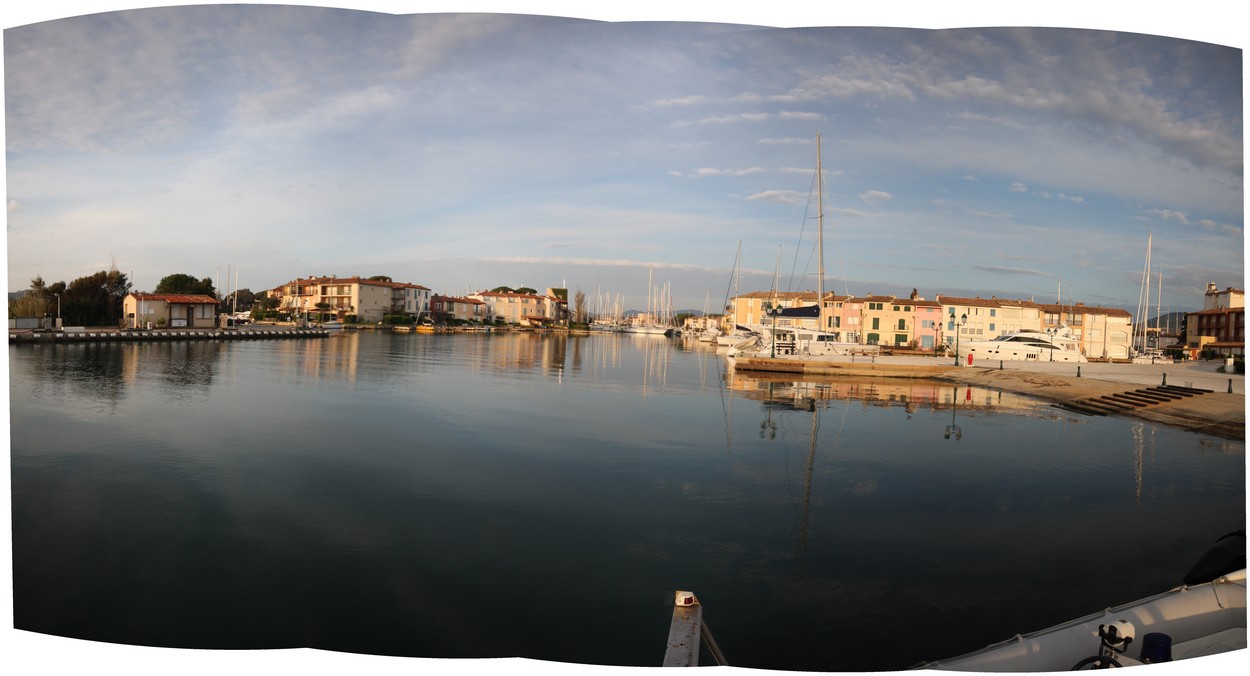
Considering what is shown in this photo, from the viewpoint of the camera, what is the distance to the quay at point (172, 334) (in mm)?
25291

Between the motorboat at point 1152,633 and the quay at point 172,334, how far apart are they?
25.9 metres

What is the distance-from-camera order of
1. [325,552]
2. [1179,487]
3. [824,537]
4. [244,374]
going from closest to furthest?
[325,552], [824,537], [1179,487], [244,374]

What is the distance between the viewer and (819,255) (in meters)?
22.8

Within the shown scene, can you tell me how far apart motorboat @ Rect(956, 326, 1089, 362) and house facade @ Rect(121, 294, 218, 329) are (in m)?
33.8

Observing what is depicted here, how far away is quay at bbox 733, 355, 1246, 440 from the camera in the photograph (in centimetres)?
1262

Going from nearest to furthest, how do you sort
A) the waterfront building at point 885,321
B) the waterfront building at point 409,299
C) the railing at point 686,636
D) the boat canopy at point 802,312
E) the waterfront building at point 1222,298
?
the railing at point 686,636
the waterfront building at point 1222,298
the boat canopy at point 802,312
the waterfront building at point 885,321
the waterfront building at point 409,299

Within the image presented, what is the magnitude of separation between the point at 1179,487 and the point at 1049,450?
8.00 ft

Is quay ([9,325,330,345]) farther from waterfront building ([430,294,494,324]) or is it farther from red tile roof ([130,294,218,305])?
waterfront building ([430,294,494,324])

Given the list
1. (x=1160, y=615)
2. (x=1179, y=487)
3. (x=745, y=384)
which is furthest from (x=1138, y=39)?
(x=745, y=384)

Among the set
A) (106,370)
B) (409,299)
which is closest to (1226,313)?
(106,370)

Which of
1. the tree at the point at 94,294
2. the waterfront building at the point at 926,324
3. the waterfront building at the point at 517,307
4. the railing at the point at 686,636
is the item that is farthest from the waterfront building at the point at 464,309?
the railing at the point at 686,636

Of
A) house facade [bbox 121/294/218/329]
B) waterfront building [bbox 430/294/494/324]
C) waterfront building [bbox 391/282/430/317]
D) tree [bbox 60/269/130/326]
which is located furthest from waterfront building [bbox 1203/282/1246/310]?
waterfront building [bbox 430/294/494/324]

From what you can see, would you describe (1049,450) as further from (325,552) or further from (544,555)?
(325,552)

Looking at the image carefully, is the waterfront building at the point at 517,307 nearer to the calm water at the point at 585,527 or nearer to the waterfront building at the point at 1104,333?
the waterfront building at the point at 1104,333
